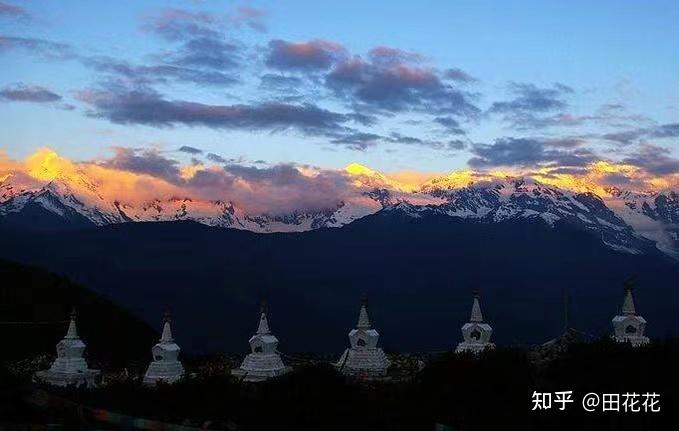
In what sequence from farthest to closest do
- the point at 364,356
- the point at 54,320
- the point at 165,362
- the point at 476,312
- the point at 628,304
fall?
the point at 54,320, the point at 476,312, the point at 364,356, the point at 165,362, the point at 628,304

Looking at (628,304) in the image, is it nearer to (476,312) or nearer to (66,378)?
(476,312)

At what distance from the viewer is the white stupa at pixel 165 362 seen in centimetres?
5162

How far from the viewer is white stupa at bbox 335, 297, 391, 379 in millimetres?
52062

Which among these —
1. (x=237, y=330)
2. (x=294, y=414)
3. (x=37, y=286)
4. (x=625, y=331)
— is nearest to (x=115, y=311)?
(x=37, y=286)

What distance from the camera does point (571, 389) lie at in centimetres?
2967

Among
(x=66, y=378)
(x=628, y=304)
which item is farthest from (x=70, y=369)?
(x=628, y=304)

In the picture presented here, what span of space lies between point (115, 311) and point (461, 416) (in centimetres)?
10245

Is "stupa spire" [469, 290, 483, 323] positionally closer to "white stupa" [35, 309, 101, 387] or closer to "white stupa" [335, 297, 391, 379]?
"white stupa" [335, 297, 391, 379]

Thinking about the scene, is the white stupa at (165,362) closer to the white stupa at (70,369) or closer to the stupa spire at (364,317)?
the white stupa at (70,369)

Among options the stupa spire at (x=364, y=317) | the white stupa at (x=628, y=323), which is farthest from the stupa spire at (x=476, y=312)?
the white stupa at (x=628, y=323)

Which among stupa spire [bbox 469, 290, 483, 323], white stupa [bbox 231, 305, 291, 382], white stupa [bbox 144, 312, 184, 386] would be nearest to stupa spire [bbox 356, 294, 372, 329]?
white stupa [bbox 231, 305, 291, 382]

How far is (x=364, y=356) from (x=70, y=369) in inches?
731

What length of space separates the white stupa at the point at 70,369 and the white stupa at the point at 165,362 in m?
4.10

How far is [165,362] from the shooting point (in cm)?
5234
